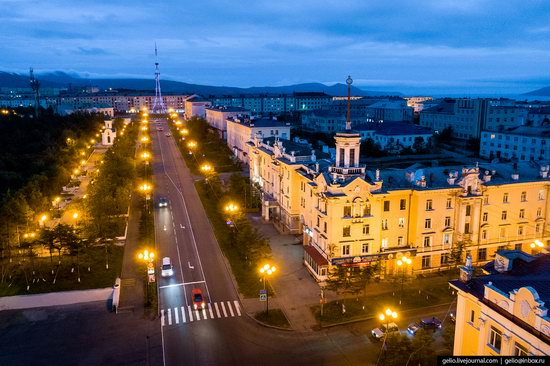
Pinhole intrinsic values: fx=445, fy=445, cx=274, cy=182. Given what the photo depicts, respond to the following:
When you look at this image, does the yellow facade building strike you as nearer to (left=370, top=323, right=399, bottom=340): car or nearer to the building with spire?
the building with spire

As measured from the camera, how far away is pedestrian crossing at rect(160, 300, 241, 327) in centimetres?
3844

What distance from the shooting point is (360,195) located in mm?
43812

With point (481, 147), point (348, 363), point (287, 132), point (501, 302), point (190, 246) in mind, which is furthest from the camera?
point (481, 147)

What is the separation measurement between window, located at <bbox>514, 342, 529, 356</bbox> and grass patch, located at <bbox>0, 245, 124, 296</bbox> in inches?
1430

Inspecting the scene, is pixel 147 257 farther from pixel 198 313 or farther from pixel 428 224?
pixel 428 224

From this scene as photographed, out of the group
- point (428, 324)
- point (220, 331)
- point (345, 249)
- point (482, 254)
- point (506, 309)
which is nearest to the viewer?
point (506, 309)

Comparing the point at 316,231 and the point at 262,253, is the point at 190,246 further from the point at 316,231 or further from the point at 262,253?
the point at 316,231

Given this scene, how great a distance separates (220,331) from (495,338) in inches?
828

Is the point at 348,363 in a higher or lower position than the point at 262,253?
lower

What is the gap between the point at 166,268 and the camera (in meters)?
48.2

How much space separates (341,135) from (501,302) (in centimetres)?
2460

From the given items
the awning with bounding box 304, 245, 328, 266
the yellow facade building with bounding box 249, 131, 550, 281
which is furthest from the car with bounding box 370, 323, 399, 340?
the awning with bounding box 304, 245, 328, 266

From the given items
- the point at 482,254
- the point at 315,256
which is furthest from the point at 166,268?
the point at 482,254

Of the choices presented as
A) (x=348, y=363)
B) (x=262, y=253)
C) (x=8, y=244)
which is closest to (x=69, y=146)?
(x=8, y=244)
